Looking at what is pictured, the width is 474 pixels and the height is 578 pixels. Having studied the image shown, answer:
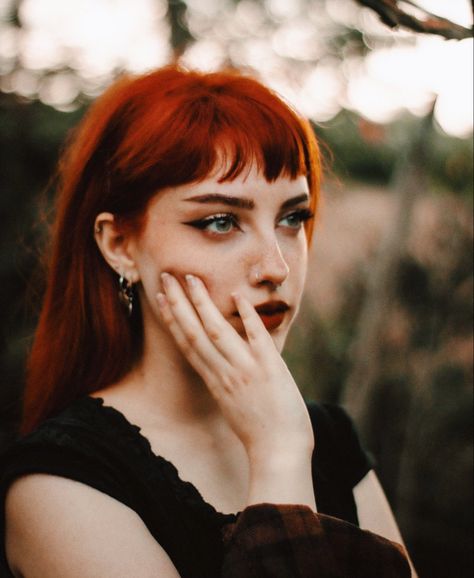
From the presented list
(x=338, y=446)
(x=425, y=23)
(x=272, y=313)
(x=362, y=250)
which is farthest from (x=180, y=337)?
(x=362, y=250)

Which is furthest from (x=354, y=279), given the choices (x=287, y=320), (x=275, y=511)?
(x=275, y=511)

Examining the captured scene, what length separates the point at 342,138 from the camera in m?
6.21

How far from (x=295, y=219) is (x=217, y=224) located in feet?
0.96

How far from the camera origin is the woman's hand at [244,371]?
1397 mm

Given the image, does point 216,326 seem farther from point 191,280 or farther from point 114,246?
point 114,246

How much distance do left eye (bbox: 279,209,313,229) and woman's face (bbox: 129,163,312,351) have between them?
0.10m

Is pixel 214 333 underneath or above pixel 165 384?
above

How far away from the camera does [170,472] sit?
1.54 meters

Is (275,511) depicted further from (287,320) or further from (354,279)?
(354,279)

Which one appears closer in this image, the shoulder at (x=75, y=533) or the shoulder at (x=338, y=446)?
the shoulder at (x=75, y=533)

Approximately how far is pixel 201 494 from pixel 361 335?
1957mm

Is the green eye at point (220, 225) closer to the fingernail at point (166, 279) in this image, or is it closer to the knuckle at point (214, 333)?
the fingernail at point (166, 279)

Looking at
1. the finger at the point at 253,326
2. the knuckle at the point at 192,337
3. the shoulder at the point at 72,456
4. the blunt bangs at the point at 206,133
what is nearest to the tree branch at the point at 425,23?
the blunt bangs at the point at 206,133

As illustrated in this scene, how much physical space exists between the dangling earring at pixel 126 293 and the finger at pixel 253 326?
1.28ft
